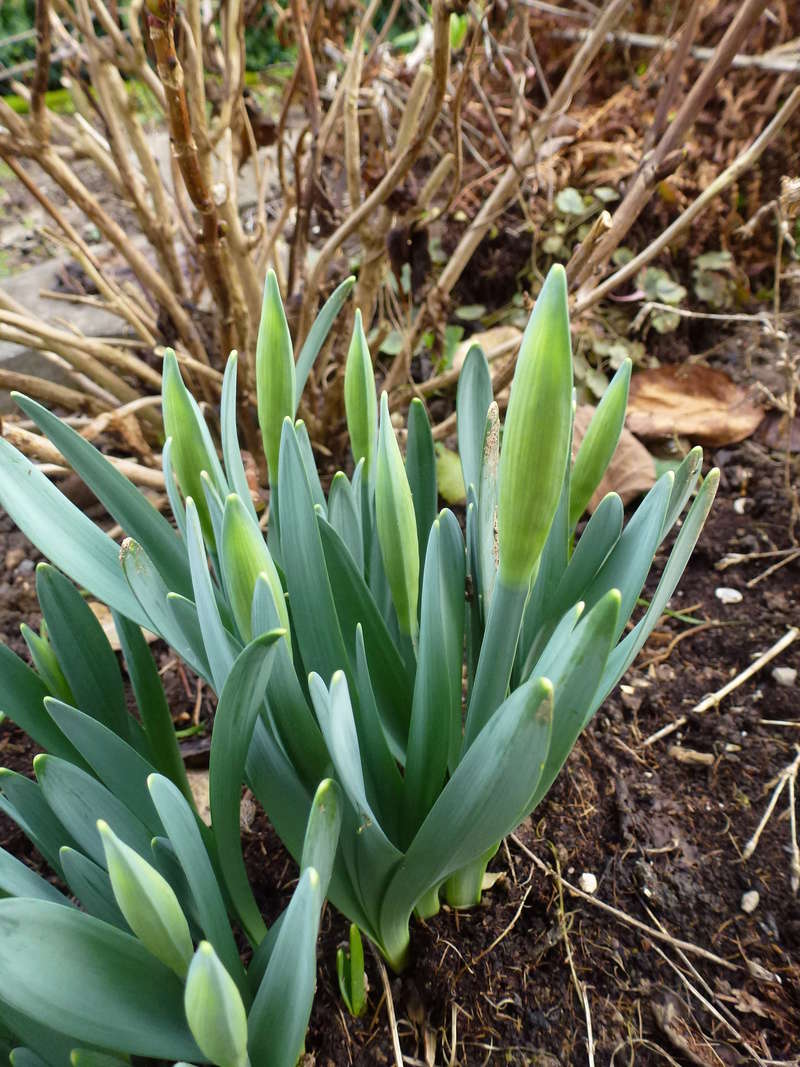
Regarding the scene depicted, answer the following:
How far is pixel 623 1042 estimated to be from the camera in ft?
2.61

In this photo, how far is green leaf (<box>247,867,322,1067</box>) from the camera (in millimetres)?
503

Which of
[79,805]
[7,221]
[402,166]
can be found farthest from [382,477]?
[7,221]

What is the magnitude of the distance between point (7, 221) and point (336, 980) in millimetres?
3225

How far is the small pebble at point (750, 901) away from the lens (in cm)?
93

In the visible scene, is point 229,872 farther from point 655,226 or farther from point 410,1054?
point 655,226


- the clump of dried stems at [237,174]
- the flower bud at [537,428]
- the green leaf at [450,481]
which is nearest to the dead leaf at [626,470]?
the green leaf at [450,481]

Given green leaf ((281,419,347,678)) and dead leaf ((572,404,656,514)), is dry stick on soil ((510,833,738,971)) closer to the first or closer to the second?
green leaf ((281,419,347,678))

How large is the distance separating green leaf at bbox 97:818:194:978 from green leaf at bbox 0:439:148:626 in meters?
0.28

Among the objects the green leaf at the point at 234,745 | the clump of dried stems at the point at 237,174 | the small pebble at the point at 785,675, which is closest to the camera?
the green leaf at the point at 234,745

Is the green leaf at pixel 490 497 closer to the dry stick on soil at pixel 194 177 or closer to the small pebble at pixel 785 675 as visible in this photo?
the dry stick on soil at pixel 194 177

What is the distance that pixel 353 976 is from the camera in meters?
0.76

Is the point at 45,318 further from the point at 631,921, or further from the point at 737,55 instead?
the point at 631,921

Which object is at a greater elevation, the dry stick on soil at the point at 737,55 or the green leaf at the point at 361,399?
the dry stick on soil at the point at 737,55

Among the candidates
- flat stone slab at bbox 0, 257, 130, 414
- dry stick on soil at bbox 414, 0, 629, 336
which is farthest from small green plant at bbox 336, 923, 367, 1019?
flat stone slab at bbox 0, 257, 130, 414
